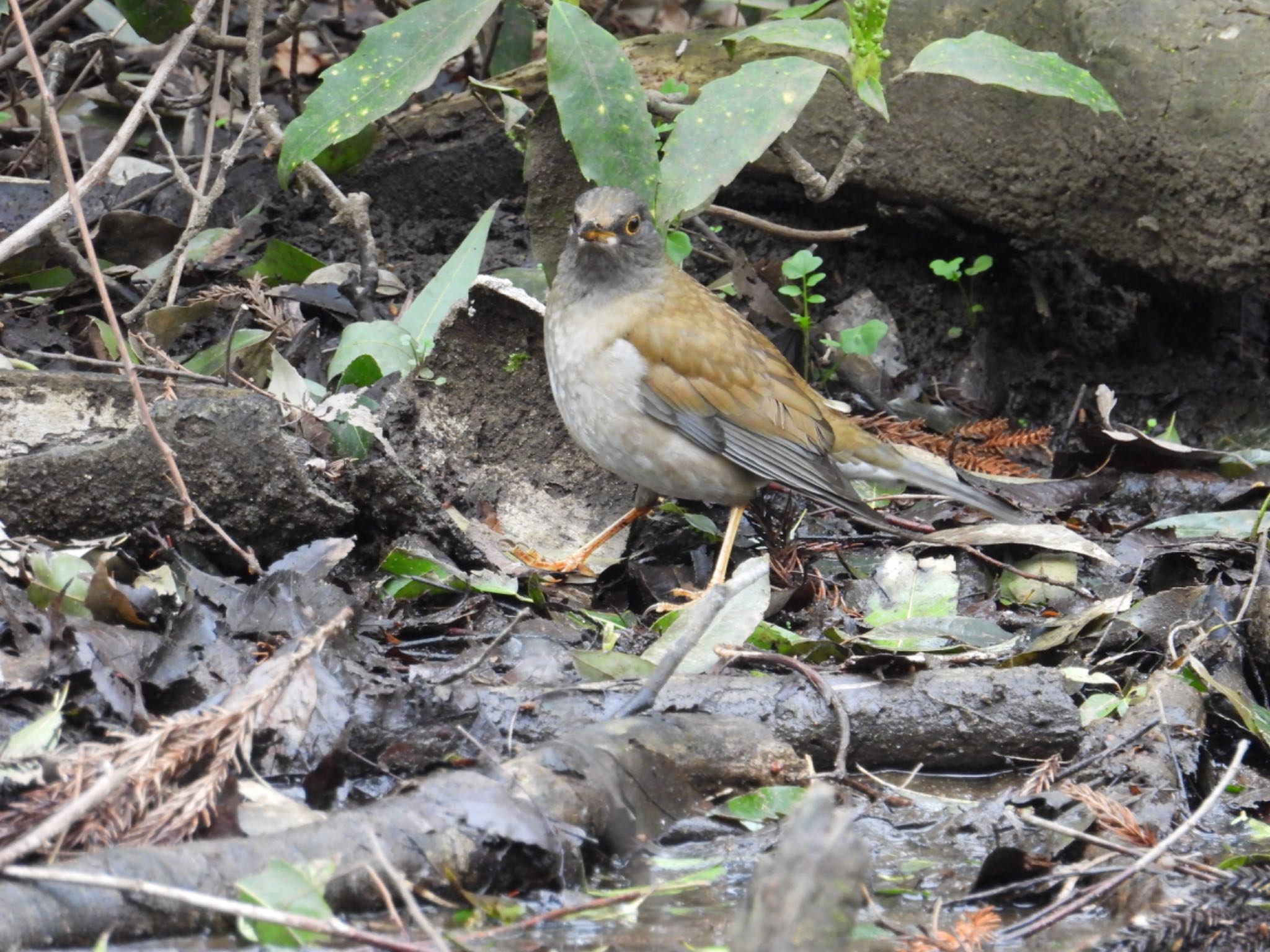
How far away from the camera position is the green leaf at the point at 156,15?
6.12 m

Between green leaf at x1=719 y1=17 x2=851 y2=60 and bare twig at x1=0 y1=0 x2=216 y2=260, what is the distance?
2.22 metres

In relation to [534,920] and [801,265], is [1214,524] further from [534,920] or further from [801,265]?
[534,920]

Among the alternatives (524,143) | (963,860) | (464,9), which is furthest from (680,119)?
(963,860)

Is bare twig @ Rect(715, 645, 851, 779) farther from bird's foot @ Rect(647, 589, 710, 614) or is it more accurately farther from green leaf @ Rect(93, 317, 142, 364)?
green leaf @ Rect(93, 317, 142, 364)

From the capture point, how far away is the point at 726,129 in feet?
17.8

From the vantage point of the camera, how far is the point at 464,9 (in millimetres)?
5707

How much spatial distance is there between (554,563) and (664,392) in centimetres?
81

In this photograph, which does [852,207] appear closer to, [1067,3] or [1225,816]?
[1067,3]

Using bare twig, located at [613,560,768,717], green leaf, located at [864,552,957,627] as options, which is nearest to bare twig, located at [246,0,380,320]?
green leaf, located at [864,552,957,627]

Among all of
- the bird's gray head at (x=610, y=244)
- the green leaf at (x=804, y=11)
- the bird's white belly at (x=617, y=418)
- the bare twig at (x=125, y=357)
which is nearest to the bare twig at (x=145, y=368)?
the bare twig at (x=125, y=357)

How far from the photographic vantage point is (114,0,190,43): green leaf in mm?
6117

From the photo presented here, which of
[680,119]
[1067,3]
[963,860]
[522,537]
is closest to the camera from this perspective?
[963,860]

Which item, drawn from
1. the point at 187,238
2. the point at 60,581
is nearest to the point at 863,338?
the point at 187,238

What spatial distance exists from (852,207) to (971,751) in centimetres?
387
